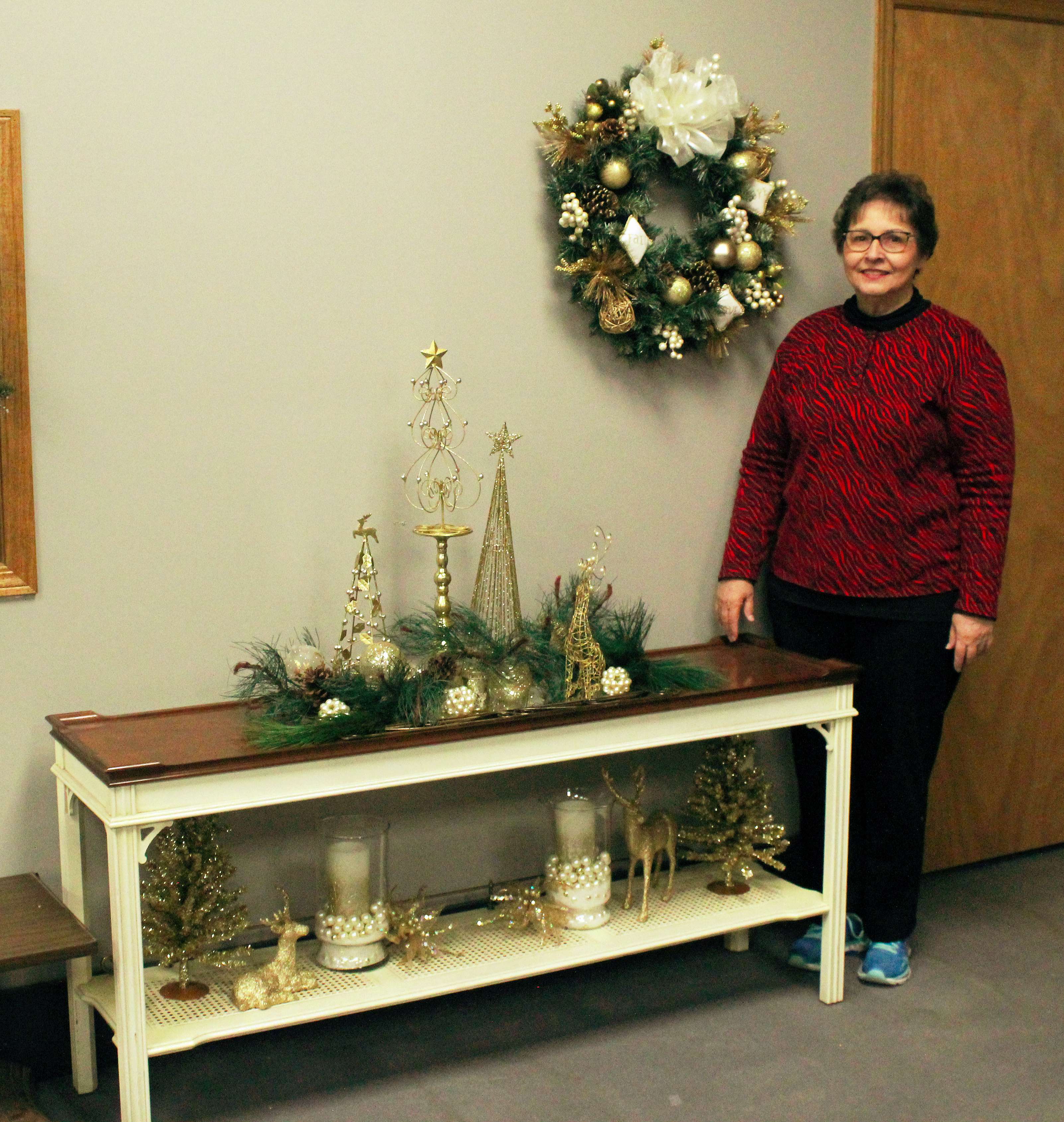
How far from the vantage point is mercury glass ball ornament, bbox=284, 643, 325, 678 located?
2.24 metres

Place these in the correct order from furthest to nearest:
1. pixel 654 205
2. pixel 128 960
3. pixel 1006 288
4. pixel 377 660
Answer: pixel 1006 288 → pixel 654 205 → pixel 377 660 → pixel 128 960

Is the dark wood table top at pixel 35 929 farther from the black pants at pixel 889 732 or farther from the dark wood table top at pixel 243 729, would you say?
the black pants at pixel 889 732

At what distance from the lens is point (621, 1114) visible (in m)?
2.23

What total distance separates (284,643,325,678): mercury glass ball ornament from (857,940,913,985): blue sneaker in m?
1.38

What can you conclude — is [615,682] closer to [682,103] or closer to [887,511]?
[887,511]

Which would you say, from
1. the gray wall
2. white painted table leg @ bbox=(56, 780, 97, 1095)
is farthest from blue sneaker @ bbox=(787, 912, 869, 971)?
white painted table leg @ bbox=(56, 780, 97, 1095)

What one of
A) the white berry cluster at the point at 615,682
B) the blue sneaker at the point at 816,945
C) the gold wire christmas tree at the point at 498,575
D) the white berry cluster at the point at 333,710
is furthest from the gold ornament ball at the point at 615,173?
the blue sneaker at the point at 816,945

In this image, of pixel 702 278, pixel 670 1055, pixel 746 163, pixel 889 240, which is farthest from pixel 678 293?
pixel 670 1055

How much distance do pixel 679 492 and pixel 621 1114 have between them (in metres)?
1.33

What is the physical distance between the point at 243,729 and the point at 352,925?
1.40 ft

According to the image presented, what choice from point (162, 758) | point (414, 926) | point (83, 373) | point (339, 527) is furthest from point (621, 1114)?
point (83, 373)

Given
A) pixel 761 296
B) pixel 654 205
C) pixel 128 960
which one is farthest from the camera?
pixel 761 296

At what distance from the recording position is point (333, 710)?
216 cm

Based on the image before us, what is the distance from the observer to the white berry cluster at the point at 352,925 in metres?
2.33
